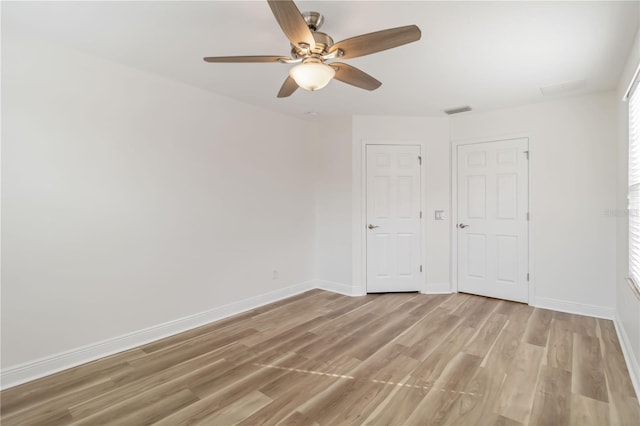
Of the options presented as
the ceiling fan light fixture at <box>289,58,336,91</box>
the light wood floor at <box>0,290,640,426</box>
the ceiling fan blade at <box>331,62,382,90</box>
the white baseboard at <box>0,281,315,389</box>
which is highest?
the ceiling fan blade at <box>331,62,382,90</box>

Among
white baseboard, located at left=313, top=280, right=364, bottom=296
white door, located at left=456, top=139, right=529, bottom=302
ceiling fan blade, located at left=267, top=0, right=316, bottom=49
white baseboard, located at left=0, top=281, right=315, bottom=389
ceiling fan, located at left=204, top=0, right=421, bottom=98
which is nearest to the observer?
ceiling fan blade, located at left=267, top=0, right=316, bottom=49

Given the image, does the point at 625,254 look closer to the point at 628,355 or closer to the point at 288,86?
the point at 628,355

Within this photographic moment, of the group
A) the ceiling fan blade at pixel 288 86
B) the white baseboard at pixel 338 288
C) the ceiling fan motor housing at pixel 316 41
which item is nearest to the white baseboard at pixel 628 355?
the white baseboard at pixel 338 288

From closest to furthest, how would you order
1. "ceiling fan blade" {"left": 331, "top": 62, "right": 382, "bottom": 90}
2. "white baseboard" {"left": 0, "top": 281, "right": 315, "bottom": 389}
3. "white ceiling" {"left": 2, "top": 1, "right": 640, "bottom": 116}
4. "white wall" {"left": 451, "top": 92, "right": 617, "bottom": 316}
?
"white ceiling" {"left": 2, "top": 1, "right": 640, "bottom": 116} → "ceiling fan blade" {"left": 331, "top": 62, "right": 382, "bottom": 90} → "white baseboard" {"left": 0, "top": 281, "right": 315, "bottom": 389} → "white wall" {"left": 451, "top": 92, "right": 617, "bottom": 316}

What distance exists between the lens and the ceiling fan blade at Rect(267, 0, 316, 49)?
56.3 inches

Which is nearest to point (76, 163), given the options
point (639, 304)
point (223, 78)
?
point (223, 78)

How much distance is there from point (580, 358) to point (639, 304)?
67 centimetres

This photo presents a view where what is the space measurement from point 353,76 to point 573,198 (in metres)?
3.13

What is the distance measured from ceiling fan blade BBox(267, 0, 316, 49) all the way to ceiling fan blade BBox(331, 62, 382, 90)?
0.31 metres

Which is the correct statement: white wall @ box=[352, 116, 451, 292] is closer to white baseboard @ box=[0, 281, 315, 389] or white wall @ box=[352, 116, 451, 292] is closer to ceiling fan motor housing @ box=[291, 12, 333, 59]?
white baseboard @ box=[0, 281, 315, 389]

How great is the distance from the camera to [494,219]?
407cm

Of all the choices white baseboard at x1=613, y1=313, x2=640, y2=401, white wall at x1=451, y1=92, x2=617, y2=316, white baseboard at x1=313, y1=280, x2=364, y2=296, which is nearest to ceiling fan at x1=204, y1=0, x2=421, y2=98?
white baseboard at x1=613, y1=313, x2=640, y2=401

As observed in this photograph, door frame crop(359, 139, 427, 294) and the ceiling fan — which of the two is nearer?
the ceiling fan

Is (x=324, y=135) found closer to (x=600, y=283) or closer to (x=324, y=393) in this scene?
(x=324, y=393)
